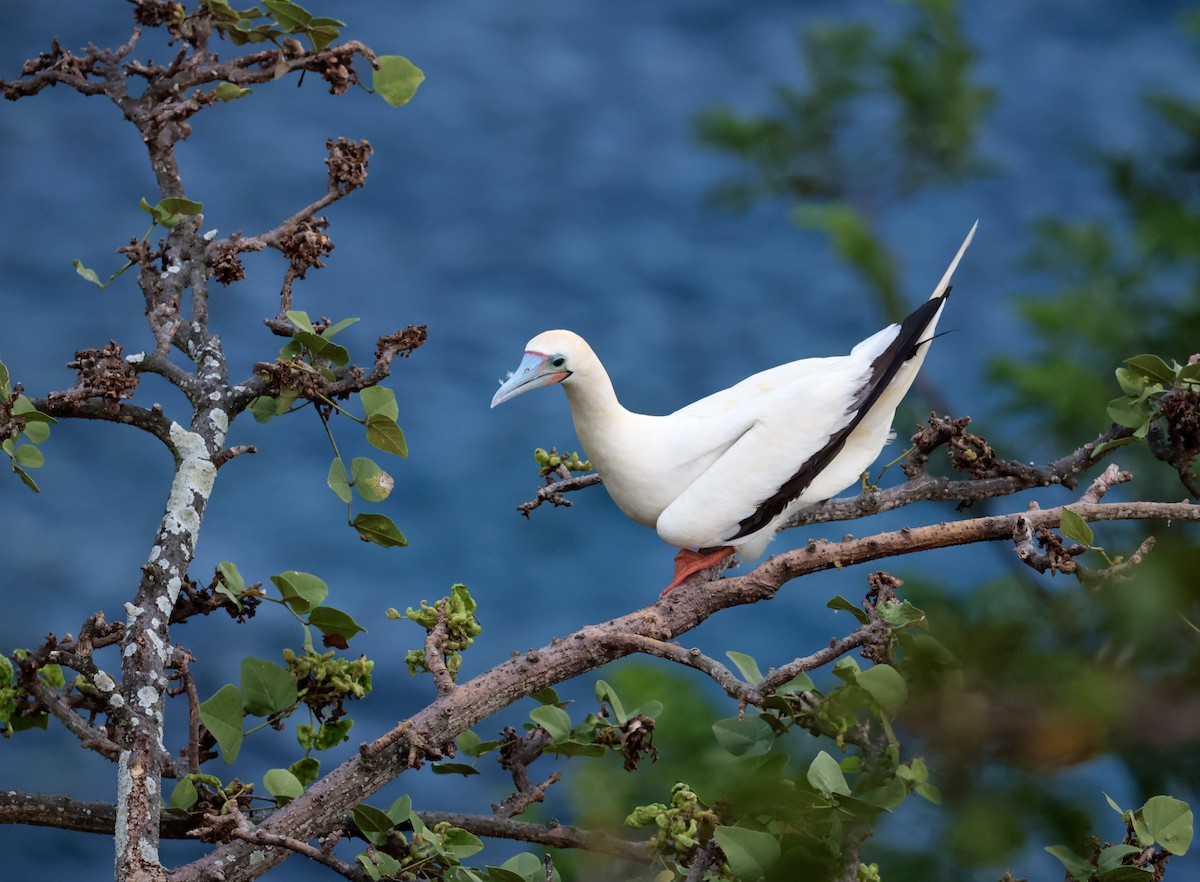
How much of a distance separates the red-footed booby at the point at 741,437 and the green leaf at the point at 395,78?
30 cm

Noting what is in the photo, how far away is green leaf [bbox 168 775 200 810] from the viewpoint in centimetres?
115

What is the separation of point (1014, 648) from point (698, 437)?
107 centimetres

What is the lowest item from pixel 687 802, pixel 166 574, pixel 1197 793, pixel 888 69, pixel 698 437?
pixel 1197 793

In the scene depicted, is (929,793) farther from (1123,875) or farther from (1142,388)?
(1142,388)

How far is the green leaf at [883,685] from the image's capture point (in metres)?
0.56

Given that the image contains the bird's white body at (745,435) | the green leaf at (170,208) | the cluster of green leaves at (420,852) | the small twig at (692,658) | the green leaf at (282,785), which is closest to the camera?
the small twig at (692,658)

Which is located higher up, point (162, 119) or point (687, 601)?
point (162, 119)

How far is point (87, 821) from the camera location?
1182 millimetres

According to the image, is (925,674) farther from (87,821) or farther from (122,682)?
(87,821)

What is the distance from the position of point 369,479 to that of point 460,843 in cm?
35

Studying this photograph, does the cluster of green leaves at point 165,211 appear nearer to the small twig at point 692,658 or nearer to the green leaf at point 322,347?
the green leaf at point 322,347

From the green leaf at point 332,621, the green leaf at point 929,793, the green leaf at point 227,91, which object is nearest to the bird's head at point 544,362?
the green leaf at point 332,621

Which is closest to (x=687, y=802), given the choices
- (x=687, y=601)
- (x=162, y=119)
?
(x=687, y=601)

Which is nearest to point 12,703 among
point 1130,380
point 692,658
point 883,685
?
point 692,658
